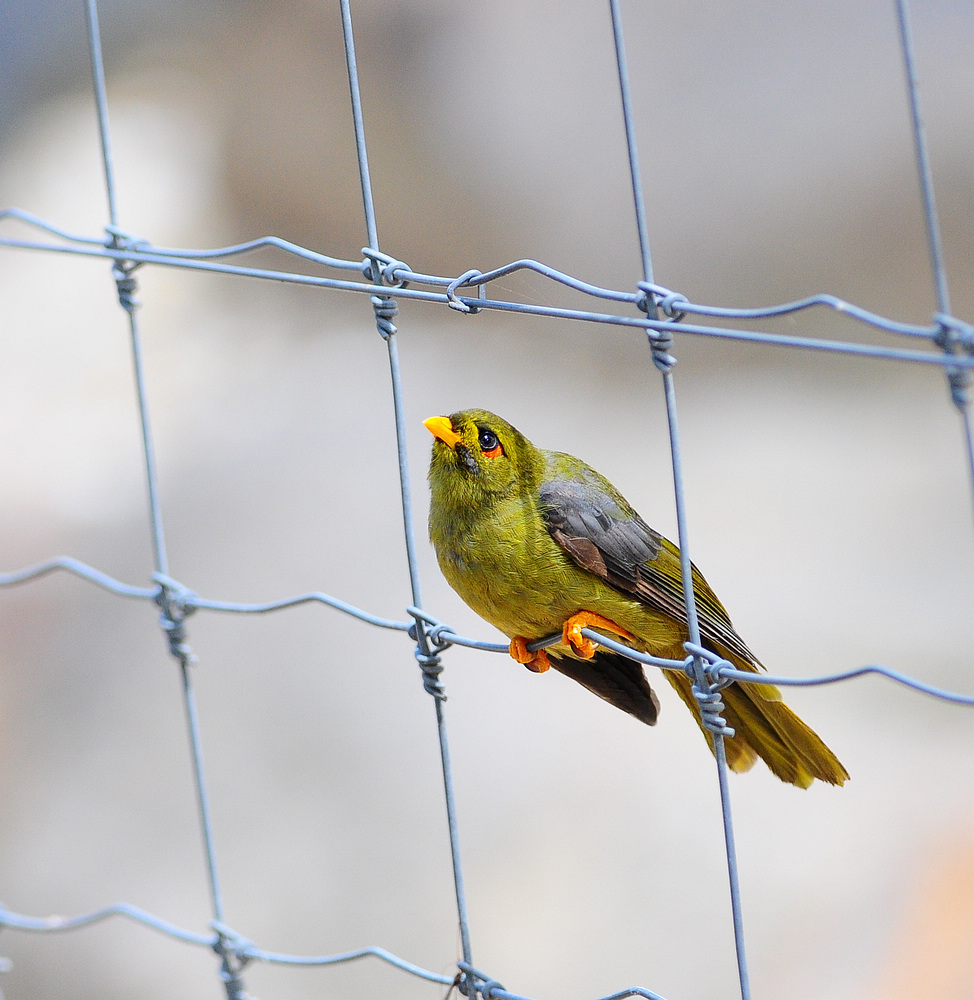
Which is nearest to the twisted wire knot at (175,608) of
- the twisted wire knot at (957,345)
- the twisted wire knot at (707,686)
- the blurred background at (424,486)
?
the twisted wire knot at (707,686)

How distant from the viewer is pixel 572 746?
4383 millimetres

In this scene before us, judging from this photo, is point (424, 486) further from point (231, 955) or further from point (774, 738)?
point (774, 738)

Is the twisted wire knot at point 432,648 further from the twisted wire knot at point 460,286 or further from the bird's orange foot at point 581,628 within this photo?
the twisted wire knot at point 460,286

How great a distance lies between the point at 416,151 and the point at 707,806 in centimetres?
380

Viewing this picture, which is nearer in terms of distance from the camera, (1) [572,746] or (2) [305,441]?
(1) [572,746]

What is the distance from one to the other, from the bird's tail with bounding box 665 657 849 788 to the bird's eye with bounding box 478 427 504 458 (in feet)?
1.49

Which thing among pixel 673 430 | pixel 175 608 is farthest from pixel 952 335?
pixel 175 608

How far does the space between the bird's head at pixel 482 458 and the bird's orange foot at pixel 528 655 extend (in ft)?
0.68

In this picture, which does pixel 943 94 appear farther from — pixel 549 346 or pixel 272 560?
pixel 272 560

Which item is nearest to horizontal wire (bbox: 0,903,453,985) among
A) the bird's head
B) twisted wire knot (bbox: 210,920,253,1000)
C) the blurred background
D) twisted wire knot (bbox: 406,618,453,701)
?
twisted wire knot (bbox: 210,920,253,1000)

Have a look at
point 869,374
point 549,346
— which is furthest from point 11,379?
point 869,374

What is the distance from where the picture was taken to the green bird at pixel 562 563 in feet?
5.44

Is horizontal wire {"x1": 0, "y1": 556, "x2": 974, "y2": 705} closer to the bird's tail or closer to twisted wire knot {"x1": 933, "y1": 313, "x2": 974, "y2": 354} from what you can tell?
the bird's tail

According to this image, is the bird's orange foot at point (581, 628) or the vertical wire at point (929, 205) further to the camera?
the bird's orange foot at point (581, 628)
